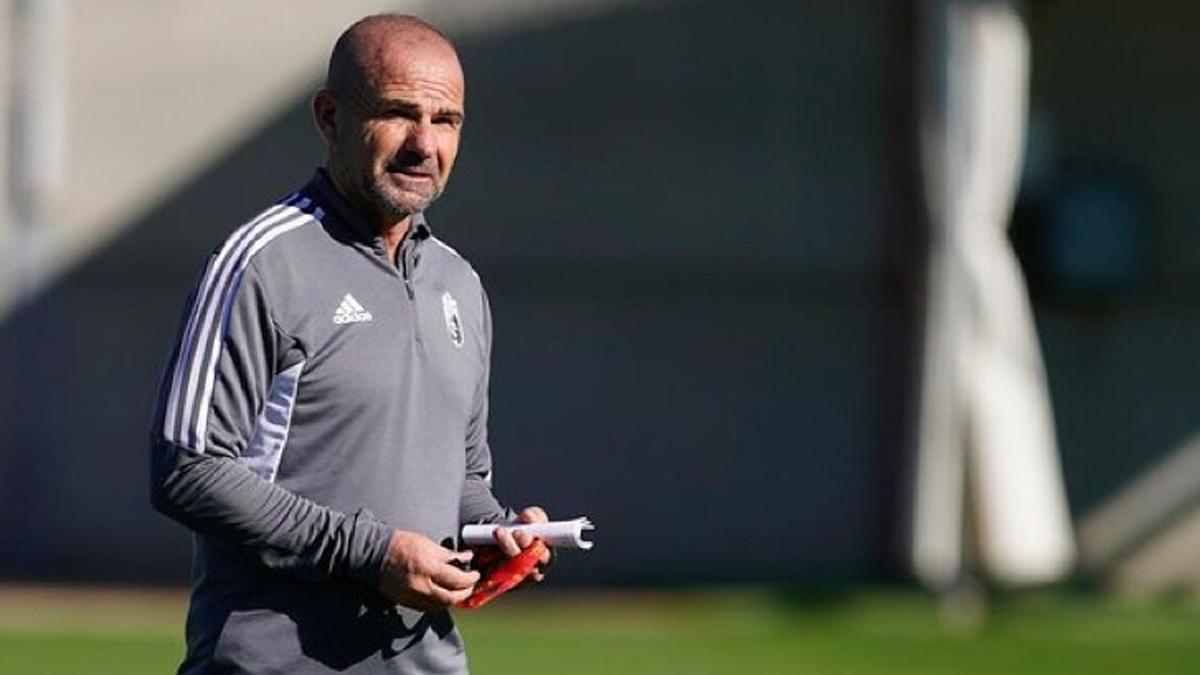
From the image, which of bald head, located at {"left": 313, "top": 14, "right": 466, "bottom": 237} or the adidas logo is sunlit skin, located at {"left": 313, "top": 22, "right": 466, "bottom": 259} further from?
the adidas logo

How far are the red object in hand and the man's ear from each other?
886 millimetres

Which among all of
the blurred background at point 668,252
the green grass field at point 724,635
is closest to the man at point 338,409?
the green grass field at point 724,635

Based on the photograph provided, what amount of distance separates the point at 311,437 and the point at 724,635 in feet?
38.7

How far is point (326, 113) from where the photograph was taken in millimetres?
5863

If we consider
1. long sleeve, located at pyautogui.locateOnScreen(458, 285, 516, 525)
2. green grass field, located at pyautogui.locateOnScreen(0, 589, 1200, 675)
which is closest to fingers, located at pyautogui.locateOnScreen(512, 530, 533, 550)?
long sleeve, located at pyautogui.locateOnScreen(458, 285, 516, 525)

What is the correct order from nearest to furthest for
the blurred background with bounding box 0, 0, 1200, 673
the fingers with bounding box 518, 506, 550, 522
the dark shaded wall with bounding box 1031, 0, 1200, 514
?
the fingers with bounding box 518, 506, 550, 522 → the dark shaded wall with bounding box 1031, 0, 1200, 514 → the blurred background with bounding box 0, 0, 1200, 673

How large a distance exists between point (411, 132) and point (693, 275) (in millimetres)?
17158

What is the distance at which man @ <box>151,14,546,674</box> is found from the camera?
18.4 ft

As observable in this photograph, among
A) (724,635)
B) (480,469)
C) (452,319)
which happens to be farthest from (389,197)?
(724,635)

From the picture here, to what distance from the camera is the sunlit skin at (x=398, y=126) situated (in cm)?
573

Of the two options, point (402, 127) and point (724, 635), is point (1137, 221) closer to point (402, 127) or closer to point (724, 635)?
point (724, 635)

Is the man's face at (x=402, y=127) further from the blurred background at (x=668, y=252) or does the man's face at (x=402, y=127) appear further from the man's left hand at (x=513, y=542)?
the blurred background at (x=668, y=252)

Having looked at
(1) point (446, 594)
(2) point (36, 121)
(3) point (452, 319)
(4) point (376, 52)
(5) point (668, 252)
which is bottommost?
(5) point (668, 252)

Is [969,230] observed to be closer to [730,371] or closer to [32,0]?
[730,371]
